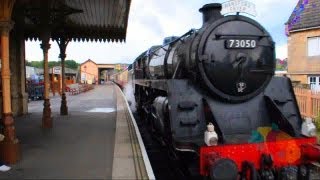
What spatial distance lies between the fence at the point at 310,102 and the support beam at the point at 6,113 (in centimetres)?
926

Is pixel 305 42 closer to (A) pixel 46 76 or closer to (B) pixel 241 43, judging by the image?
(A) pixel 46 76

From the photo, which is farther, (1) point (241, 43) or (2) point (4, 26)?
(2) point (4, 26)

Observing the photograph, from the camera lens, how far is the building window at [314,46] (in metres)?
23.8

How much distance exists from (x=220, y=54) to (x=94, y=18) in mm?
9288

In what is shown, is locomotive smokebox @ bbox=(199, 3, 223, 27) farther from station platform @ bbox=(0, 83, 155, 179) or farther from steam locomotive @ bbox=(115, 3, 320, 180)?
station platform @ bbox=(0, 83, 155, 179)

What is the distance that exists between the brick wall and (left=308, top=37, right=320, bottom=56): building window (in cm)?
20

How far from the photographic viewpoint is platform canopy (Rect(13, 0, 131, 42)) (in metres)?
11.0

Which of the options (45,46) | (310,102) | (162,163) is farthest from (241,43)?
(310,102)

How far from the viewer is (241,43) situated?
21.5 ft

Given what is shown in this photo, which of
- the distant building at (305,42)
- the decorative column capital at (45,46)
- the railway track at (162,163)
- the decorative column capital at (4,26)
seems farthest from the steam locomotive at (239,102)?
the distant building at (305,42)

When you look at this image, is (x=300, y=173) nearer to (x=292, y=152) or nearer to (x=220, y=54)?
(x=292, y=152)

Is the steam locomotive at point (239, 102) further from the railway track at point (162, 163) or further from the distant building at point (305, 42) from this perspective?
the distant building at point (305, 42)

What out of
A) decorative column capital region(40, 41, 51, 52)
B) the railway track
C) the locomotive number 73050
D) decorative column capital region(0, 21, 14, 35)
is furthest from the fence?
decorative column capital region(0, 21, 14, 35)

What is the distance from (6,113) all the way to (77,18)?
829cm
